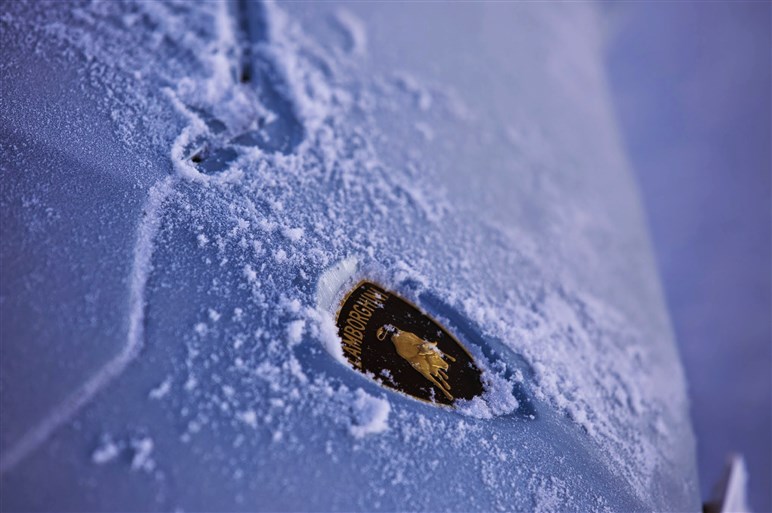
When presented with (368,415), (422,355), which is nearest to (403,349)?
(422,355)

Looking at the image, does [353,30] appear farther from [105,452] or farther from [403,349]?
[105,452]

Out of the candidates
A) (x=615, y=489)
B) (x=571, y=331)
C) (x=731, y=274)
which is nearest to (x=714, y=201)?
(x=731, y=274)

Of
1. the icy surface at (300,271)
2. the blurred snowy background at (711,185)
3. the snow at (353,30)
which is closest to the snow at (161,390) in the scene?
the icy surface at (300,271)

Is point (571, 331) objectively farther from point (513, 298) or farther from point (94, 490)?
point (94, 490)

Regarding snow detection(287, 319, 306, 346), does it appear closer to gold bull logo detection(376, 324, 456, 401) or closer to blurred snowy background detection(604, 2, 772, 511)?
gold bull logo detection(376, 324, 456, 401)

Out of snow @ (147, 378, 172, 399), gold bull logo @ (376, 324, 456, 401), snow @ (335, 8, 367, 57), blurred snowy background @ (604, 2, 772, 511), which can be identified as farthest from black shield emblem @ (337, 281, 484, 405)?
blurred snowy background @ (604, 2, 772, 511)
